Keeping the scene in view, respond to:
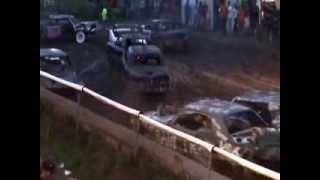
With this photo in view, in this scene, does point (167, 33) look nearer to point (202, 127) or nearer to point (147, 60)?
point (147, 60)

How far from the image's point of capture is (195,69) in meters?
1.62

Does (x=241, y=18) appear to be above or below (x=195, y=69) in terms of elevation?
above

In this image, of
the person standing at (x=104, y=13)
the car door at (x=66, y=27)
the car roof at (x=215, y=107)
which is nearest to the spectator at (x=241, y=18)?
the car roof at (x=215, y=107)

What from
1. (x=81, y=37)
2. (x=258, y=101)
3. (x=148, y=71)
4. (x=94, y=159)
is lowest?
(x=94, y=159)

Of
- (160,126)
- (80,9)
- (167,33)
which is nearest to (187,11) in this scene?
(167,33)

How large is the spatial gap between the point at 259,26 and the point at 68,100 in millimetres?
783

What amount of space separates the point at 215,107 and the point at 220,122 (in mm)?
59

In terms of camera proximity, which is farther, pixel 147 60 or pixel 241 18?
pixel 147 60

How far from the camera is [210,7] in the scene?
1.44 m

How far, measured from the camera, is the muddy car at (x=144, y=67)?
159 centimetres

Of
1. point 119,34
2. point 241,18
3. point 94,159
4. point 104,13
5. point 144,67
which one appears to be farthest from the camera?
point 144,67

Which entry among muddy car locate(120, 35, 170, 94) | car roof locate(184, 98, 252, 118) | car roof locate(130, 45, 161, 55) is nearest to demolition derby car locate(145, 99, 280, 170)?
car roof locate(184, 98, 252, 118)
